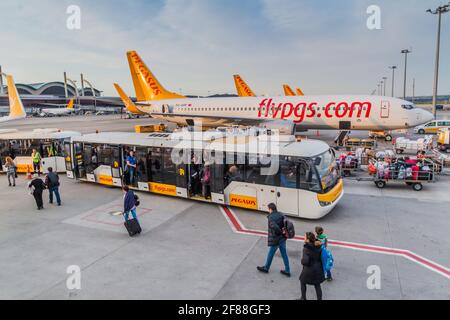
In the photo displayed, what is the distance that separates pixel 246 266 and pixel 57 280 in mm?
4389

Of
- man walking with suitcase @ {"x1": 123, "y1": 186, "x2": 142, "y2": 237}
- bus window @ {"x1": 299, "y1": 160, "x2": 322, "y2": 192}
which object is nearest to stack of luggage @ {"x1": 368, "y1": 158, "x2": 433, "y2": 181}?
bus window @ {"x1": 299, "y1": 160, "x2": 322, "y2": 192}

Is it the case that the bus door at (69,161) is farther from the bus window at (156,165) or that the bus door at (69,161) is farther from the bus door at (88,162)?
the bus window at (156,165)

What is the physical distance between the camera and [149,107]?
37.2m

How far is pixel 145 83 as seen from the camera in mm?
38031

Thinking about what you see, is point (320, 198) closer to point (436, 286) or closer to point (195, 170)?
point (436, 286)

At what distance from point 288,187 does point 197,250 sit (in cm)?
376

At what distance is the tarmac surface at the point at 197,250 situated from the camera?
23.2ft

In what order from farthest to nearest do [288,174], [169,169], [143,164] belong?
[143,164]
[169,169]
[288,174]

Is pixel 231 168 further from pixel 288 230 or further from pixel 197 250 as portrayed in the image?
pixel 288 230

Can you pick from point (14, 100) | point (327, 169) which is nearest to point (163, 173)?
point (327, 169)

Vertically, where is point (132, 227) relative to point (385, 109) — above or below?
below

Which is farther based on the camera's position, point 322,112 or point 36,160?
point 322,112
